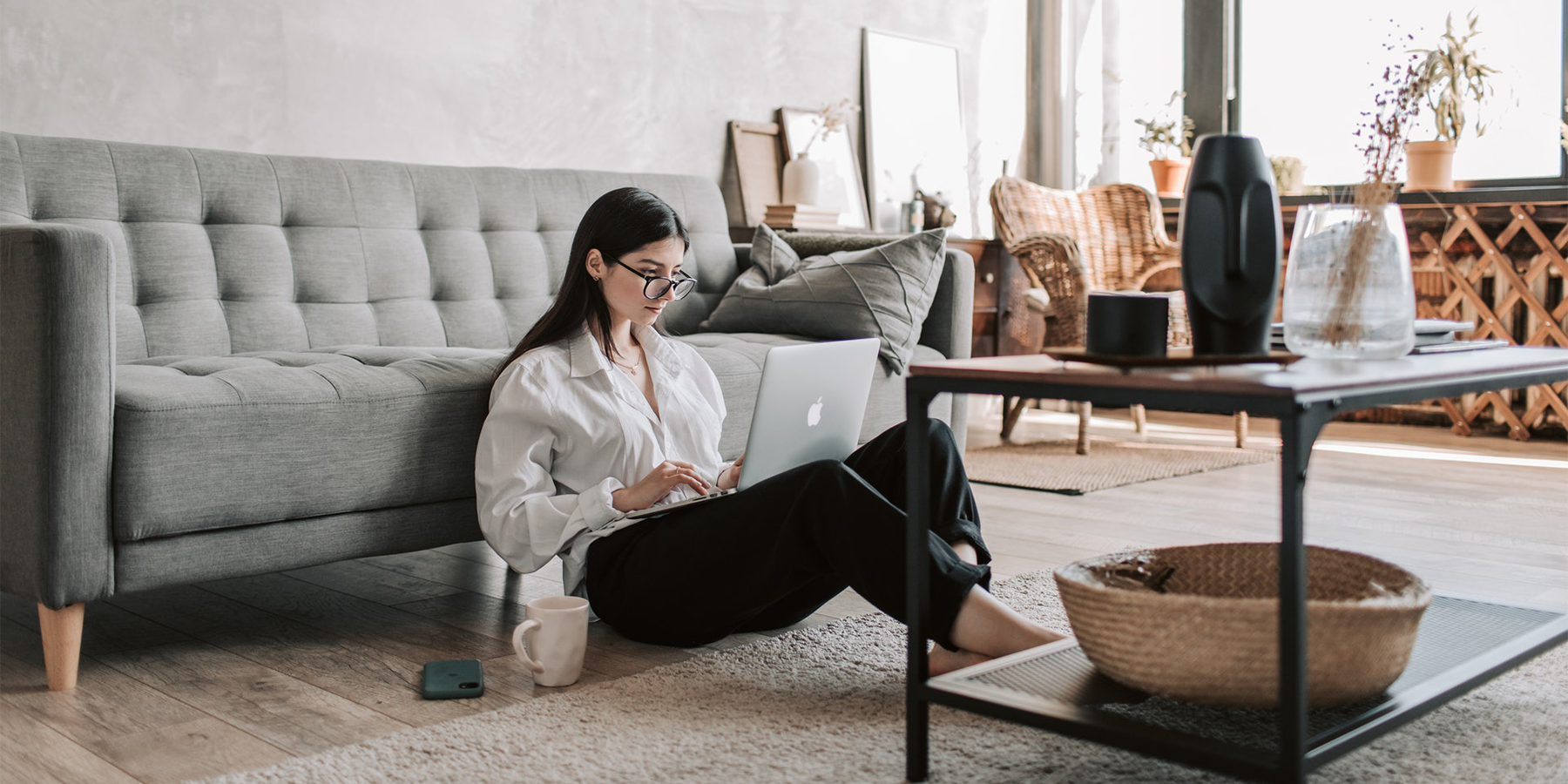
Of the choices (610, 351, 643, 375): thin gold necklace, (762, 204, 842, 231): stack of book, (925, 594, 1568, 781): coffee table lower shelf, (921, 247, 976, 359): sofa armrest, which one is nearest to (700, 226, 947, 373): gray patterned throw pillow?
(921, 247, 976, 359): sofa armrest

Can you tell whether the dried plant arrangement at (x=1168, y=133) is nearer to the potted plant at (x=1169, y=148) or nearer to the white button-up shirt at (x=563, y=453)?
the potted plant at (x=1169, y=148)

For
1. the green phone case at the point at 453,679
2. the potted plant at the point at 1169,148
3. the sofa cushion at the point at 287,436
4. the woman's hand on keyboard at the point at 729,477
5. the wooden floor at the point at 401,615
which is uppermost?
the potted plant at the point at 1169,148

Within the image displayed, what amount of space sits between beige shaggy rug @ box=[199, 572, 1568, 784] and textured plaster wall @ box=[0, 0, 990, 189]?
2.02m

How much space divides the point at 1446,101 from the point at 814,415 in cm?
349

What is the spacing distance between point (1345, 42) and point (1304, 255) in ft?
12.8

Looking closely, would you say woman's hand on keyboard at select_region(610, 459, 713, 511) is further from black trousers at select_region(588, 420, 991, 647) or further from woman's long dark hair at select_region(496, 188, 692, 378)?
woman's long dark hair at select_region(496, 188, 692, 378)

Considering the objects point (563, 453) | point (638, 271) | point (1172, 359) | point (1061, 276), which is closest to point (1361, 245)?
point (1172, 359)

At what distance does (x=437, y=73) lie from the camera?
3.53 m

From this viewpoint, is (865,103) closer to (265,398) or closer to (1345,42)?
Result: (1345,42)

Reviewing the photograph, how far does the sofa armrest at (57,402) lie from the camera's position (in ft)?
5.38

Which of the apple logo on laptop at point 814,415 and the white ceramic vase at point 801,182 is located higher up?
the white ceramic vase at point 801,182

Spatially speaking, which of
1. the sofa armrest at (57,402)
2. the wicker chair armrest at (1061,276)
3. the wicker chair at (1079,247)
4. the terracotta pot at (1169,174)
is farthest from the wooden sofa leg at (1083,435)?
the sofa armrest at (57,402)

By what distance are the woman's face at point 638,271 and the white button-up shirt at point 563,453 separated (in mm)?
72

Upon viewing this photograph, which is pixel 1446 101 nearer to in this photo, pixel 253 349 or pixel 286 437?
pixel 253 349
